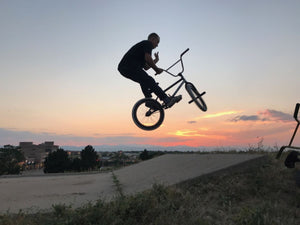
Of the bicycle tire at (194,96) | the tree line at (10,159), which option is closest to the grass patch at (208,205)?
the bicycle tire at (194,96)

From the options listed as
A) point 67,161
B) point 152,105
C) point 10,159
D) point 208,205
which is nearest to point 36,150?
point 10,159

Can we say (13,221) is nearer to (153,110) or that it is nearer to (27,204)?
(27,204)

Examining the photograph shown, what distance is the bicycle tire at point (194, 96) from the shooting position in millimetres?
6664

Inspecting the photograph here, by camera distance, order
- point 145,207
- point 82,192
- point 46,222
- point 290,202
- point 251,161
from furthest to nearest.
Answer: point 251,161 < point 82,192 < point 290,202 < point 145,207 < point 46,222

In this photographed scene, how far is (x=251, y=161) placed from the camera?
21.2 feet

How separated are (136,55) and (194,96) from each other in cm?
213

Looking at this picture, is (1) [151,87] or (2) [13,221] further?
(1) [151,87]

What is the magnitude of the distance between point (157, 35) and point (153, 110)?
7.04 ft

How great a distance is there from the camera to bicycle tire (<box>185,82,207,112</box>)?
6.66 metres

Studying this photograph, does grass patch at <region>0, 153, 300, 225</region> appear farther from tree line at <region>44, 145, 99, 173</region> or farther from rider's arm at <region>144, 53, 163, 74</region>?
tree line at <region>44, 145, 99, 173</region>

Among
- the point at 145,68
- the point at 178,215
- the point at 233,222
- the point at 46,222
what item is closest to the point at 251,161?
the point at 233,222

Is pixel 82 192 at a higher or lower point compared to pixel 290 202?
higher

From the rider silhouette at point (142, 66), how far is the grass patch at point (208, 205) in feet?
8.47

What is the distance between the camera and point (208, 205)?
4.74 m
